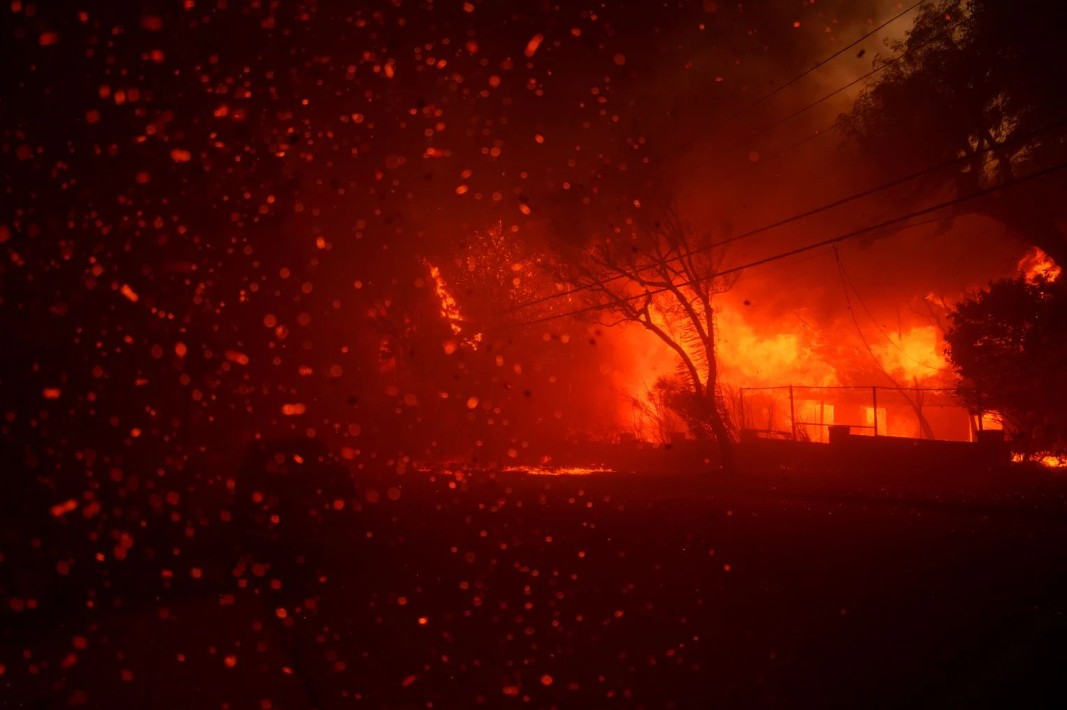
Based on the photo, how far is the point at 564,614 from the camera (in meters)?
7.46

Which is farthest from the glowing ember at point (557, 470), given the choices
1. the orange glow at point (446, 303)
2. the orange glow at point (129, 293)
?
the orange glow at point (129, 293)

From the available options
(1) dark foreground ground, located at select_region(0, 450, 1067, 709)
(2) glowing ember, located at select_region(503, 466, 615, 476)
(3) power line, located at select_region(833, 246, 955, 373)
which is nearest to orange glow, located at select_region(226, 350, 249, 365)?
(1) dark foreground ground, located at select_region(0, 450, 1067, 709)

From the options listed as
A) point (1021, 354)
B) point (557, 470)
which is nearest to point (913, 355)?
point (1021, 354)

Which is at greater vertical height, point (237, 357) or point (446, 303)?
point (446, 303)

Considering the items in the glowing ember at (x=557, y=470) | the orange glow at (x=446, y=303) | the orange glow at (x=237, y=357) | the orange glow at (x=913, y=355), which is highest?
the orange glow at (x=446, y=303)

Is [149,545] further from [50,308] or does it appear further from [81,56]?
[81,56]

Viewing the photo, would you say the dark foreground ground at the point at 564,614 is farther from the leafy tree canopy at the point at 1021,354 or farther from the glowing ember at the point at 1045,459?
the leafy tree canopy at the point at 1021,354

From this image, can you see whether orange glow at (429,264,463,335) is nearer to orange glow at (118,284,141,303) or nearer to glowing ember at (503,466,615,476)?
glowing ember at (503,466,615,476)

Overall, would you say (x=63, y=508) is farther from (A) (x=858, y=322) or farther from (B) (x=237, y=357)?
(A) (x=858, y=322)

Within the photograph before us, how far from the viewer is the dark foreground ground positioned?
5.57 m

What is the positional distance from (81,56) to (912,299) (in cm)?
4444

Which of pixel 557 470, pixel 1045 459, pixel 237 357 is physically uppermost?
pixel 237 357

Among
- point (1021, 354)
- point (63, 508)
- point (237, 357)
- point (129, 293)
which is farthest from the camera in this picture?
point (1021, 354)

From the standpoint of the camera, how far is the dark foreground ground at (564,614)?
5.57m
